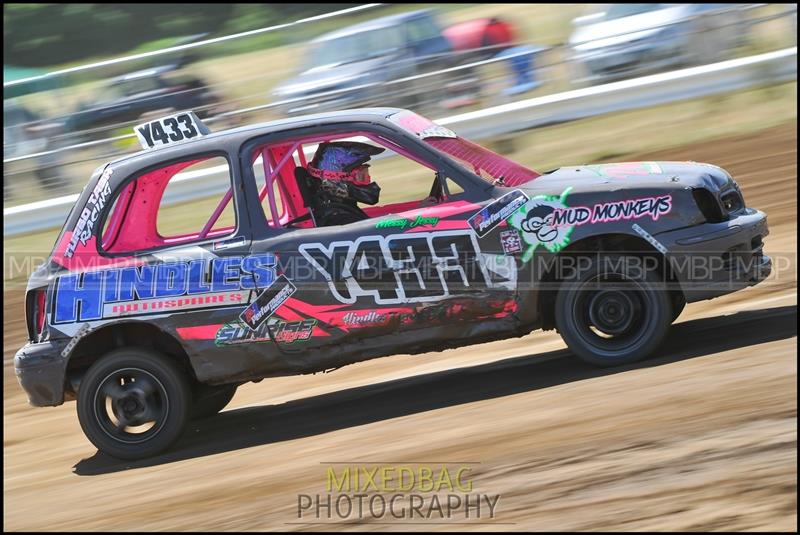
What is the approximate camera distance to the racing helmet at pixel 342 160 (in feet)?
21.9

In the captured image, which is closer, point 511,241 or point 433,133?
point 511,241

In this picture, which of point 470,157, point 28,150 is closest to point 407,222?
point 470,157

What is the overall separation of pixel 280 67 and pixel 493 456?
8642 millimetres

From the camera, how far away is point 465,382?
7.18 m

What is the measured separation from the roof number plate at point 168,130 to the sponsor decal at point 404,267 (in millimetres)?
1247

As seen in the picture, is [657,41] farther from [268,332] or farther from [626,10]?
[268,332]

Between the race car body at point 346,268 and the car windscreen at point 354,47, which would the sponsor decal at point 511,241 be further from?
the car windscreen at point 354,47

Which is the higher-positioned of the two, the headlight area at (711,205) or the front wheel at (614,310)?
the headlight area at (711,205)

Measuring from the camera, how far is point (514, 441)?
5711mm

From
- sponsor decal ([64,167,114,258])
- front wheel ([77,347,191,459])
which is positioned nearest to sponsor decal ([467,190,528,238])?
front wheel ([77,347,191,459])

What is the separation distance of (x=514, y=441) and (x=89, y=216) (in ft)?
9.82

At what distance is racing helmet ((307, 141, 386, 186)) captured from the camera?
21.9 feet

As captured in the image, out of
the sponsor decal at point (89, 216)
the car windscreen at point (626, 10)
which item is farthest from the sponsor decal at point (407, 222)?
the car windscreen at point (626, 10)

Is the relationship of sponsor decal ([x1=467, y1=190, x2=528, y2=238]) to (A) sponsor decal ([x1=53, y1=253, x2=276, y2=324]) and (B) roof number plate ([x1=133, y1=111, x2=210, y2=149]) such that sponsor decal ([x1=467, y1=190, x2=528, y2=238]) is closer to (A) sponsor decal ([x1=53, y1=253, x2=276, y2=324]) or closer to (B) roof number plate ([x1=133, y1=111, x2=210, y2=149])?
(A) sponsor decal ([x1=53, y1=253, x2=276, y2=324])
